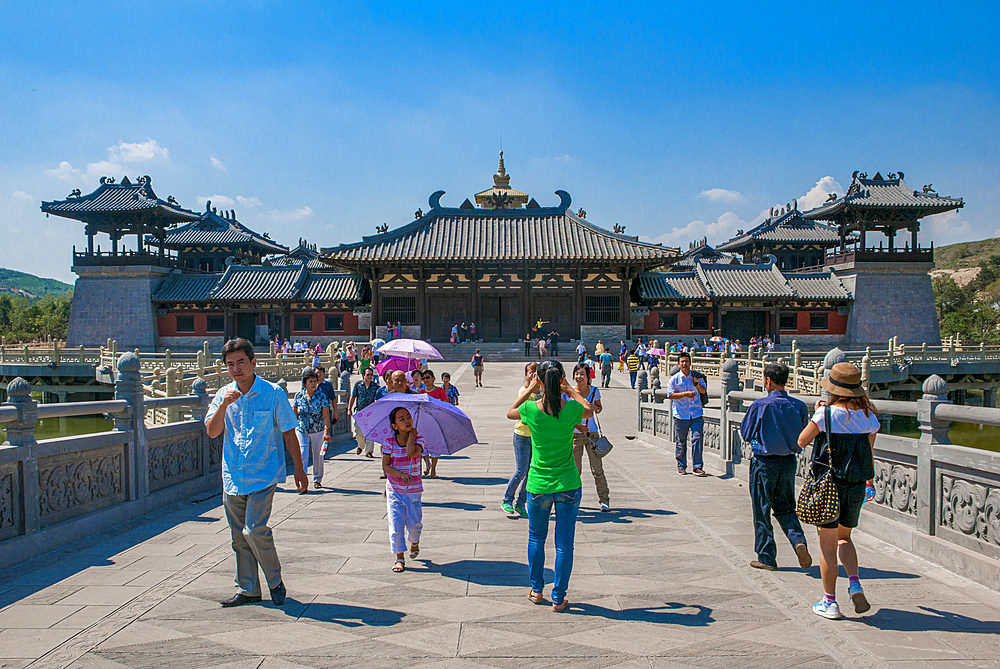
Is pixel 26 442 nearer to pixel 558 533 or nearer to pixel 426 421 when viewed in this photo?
pixel 426 421

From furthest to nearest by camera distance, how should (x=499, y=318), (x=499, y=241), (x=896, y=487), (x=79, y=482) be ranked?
(x=499, y=318) < (x=499, y=241) < (x=79, y=482) < (x=896, y=487)

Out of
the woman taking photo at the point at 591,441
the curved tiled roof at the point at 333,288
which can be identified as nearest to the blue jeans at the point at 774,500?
the woman taking photo at the point at 591,441

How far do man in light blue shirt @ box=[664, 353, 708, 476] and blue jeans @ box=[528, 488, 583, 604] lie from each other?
4.96 meters

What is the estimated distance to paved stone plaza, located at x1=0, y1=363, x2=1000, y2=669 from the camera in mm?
3678

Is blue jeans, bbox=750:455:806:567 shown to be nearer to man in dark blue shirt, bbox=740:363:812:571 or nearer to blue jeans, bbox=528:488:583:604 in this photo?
man in dark blue shirt, bbox=740:363:812:571

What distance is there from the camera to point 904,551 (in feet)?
18.1

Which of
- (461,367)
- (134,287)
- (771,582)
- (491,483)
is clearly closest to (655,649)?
(771,582)

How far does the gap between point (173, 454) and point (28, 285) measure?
168 m

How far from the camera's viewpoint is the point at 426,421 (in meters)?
5.75

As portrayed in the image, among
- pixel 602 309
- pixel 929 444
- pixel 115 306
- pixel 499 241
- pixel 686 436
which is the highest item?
pixel 499 241

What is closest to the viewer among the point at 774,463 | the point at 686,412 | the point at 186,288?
the point at 774,463

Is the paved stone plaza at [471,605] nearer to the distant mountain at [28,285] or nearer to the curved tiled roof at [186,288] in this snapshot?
the curved tiled roof at [186,288]

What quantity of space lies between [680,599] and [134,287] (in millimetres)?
39641

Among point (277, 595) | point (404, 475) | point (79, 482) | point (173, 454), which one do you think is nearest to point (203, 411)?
point (173, 454)
